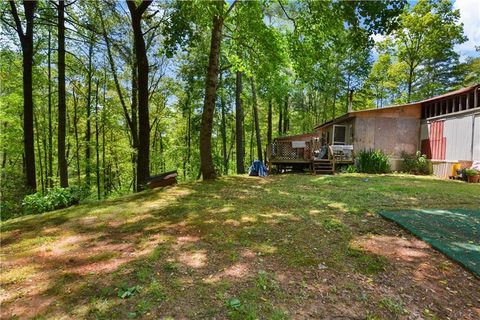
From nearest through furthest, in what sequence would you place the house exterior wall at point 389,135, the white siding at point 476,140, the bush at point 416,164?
1. the white siding at point 476,140
2. the bush at point 416,164
3. the house exterior wall at point 389,135

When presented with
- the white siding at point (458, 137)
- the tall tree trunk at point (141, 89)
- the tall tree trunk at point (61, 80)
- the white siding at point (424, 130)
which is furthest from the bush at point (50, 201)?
the white siding at point (424, 130)

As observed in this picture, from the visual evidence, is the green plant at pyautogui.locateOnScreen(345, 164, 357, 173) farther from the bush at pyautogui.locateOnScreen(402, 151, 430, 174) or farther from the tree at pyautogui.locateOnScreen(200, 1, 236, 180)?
the tree at pyautogui.locateOnScreen(200, 1, 236, 180)

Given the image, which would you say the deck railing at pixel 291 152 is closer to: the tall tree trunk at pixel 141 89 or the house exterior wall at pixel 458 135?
the house exterior wall at pixel 458 135

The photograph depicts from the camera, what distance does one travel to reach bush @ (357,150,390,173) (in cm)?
1342

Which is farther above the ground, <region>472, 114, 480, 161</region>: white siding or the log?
<region>472, 114, 480, 161</region>: white siding

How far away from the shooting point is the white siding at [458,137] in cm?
1180

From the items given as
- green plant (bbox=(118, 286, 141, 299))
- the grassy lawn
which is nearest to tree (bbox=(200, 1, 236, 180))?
the grassy lawn

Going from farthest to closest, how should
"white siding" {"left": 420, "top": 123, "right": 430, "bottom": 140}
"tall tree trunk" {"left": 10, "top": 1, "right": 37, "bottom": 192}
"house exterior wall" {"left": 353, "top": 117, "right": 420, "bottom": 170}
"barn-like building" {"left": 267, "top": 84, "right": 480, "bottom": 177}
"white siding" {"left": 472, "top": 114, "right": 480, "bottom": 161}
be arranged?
1. "house exterior wall" {"left": 353, "top": 117, "right": 420, "bottom": 170}
2. "white siding" {"left": 420, "top": 123, "right": 430, "bottom": 140}
3. "barn-like building" {"left": 267, "top": 84, "right": 480, "bottom": 177}
4. "white siding" {"left": 472, "top": 114, "right": 480, "bottom": 161}
5. "tall tree trunk" {"left": 10, "top": 1, "right": 37, "bottom": 192}

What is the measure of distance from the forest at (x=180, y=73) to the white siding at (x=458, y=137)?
17.6 feet

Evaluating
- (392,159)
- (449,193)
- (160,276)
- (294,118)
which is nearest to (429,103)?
(392,159)

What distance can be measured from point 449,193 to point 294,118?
21276 millimetres

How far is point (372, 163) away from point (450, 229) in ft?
32.2

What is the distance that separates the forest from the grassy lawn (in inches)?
154

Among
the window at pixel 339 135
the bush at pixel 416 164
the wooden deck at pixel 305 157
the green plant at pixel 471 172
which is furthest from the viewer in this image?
the window at pixel 339 135
